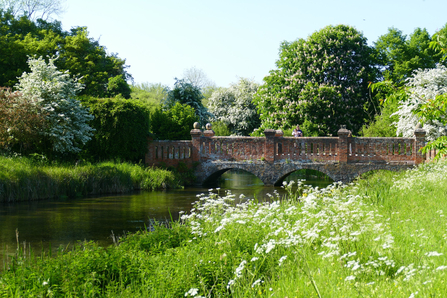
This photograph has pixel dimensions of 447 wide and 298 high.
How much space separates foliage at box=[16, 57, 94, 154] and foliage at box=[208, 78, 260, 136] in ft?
63.3

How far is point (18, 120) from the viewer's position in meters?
16.8

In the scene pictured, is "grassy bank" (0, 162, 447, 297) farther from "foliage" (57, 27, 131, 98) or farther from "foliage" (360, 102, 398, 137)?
"foliage" (57, 27, 131, 98)

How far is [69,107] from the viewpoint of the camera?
18.8 m

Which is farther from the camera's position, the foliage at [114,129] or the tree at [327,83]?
the tree at [327,83]

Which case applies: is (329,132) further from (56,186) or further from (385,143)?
(56,186)

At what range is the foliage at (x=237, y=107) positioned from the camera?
125 feet

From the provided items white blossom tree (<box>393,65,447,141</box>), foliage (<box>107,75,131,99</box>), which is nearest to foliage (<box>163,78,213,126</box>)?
foliage (<box>107,75,131,99</box>)

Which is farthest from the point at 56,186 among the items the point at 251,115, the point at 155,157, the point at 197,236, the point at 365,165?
the point at 251,115

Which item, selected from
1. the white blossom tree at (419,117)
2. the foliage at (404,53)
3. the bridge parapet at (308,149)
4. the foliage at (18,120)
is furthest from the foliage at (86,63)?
the foliage at (404,53)

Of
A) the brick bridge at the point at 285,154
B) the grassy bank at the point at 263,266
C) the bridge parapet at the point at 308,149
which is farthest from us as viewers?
the bridge parapet at the point at 308,149

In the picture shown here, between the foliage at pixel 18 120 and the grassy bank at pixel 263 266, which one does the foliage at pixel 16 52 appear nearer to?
the foliage at pixel 18 120

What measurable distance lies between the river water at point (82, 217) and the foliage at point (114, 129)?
11.8ft

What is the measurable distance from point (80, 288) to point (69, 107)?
49.4 ft

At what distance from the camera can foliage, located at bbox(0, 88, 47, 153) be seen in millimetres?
16797
